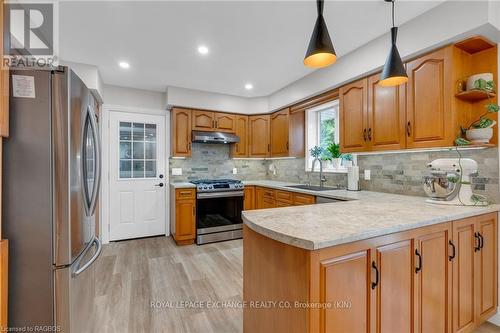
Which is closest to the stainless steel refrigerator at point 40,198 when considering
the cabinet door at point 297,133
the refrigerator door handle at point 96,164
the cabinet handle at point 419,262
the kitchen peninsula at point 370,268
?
the refrigerator door handle at point 96,164

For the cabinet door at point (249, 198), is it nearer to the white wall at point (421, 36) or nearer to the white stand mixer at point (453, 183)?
the white wall at point (421, 36)

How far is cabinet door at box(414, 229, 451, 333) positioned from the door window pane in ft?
12.5

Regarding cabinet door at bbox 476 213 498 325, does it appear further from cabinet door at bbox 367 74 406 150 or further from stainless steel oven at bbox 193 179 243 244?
stainless steel oven at bbox 193 179 243 244

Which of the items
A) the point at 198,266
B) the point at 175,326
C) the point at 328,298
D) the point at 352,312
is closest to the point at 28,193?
the point at 175,326

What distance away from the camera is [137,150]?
154 inches

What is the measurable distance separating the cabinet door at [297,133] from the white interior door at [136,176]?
2.23 meters

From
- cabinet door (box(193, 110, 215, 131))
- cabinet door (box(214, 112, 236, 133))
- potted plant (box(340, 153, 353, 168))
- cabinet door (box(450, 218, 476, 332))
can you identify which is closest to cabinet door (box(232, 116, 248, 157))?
cabinet door (box(214, 112, 236, 133))

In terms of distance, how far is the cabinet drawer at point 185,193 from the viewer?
140 inches

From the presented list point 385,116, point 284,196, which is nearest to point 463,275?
point 385,116

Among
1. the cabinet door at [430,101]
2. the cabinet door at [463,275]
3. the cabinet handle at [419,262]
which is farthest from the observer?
the cabinet door at [430,101]

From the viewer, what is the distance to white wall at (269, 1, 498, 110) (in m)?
1.68

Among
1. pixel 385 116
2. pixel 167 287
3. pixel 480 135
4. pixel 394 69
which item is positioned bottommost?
pixel 167 287

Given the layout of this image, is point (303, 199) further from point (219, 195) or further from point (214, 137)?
point (214, 137)

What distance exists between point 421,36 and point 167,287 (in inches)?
130
